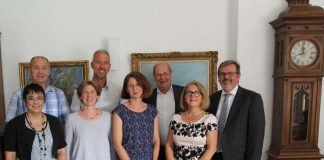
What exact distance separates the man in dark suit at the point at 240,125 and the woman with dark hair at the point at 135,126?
0.51 meters

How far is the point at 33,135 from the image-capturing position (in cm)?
167

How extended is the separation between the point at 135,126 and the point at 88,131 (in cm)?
33

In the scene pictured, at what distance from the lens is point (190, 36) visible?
2822 mm

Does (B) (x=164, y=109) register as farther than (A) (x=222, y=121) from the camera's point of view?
Yes

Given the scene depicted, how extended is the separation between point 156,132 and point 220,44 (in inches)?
54.5

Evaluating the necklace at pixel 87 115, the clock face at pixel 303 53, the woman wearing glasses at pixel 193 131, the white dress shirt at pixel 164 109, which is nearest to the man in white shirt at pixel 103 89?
the necklace at pixel 87 115

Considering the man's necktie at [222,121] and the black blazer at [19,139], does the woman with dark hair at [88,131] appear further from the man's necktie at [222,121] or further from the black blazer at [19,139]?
the man's necktie at [222,121]

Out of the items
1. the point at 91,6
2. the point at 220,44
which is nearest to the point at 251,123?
the point at 220,44

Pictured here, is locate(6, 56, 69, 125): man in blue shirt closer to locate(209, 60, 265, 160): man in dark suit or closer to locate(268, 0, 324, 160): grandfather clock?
locate(209, 60, 265, 160): man in dark suit

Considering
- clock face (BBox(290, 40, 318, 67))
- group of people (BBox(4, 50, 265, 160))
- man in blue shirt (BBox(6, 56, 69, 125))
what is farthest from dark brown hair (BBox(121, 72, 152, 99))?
clock face (BBox(290, 40, 318, 67))

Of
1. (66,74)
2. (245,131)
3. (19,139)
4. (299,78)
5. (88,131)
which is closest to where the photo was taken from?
(19,139)

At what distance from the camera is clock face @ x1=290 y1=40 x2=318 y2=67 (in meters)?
2.32

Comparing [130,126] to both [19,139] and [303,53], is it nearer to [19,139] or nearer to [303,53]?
[19,139]

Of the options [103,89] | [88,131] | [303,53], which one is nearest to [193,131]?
[88,131]
